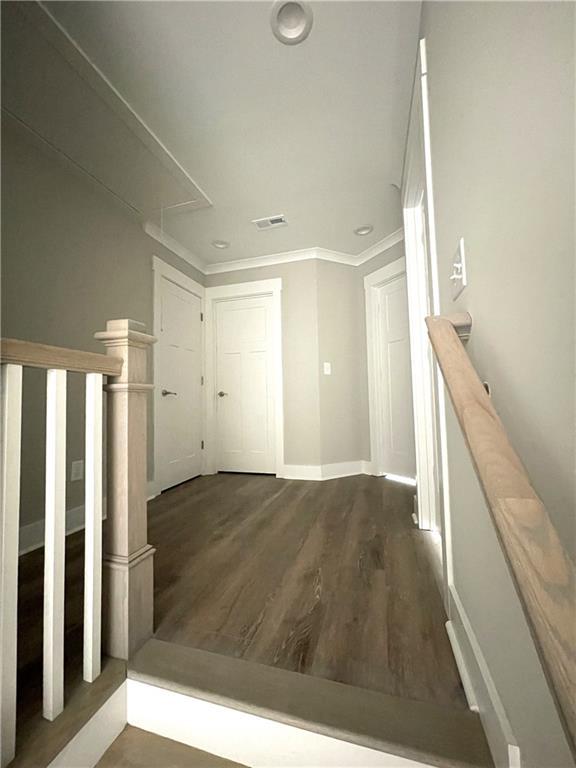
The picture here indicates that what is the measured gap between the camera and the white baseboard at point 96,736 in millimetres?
697

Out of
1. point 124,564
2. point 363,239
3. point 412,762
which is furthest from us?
point 363,239

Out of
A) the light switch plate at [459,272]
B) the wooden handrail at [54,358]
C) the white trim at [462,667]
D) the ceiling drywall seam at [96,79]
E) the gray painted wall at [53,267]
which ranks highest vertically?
the ceiling drywall seam at [96,79]

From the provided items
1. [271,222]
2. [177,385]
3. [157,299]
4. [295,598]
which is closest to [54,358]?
[295,598]

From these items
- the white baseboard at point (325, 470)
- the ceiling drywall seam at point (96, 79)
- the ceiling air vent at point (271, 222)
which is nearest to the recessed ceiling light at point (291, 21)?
the ceiling drywall seam at point (96, 79)

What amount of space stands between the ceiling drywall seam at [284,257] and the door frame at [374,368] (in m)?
0.23

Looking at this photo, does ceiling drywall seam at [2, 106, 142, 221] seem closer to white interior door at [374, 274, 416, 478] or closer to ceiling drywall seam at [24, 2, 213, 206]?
ceiling drywall seam at [24, 2, 213, 206]

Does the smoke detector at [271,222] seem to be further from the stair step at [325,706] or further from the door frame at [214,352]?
the stair step at [325,706]

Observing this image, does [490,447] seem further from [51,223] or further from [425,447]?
[51,223]

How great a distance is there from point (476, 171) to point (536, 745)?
42.4 inches

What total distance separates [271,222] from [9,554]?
2779mm

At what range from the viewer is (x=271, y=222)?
2.72 metres

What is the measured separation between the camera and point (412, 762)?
67cm

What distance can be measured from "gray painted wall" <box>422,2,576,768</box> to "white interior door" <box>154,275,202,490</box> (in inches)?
97.4

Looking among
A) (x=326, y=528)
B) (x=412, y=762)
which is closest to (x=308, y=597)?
(x=412, y=762)
